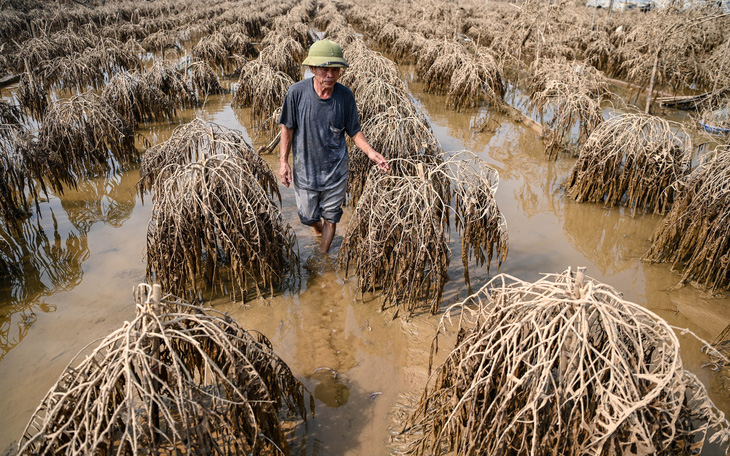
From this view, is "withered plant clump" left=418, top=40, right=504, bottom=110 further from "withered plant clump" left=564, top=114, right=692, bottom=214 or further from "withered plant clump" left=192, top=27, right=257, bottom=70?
"withered plant clump" left=192, top=27, right=257, bottom=70

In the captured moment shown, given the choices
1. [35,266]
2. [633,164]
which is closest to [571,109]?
[633,164]

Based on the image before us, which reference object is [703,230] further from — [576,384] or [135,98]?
[135,98]

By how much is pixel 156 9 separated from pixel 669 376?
1333 inches

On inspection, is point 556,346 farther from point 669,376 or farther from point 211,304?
point 211,304

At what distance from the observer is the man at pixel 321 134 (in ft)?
12.4

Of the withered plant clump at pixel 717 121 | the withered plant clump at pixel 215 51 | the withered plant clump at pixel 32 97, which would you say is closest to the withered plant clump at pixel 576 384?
the withered plant clump at pixel 717 121

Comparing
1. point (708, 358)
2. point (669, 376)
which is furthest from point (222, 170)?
point (708, 358)

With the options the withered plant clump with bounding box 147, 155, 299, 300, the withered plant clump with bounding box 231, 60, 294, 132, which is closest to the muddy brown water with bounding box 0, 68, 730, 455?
the withered plant clump with bounding box 147, 155, 299, 300

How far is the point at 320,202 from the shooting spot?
14.5 ft

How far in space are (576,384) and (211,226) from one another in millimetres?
2961

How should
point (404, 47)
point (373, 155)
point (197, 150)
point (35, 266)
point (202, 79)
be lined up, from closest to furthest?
1. point (373, 155)
2. point (197, 150)
3. point (35, 266)
4. point (202, 79)
5. point (404, 47)

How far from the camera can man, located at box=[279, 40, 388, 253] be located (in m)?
3.78

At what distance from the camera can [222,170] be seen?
3.70 m

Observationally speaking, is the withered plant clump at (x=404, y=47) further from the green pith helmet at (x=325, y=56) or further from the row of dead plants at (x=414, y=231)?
the row of dead plants at (x=414, y=231)
